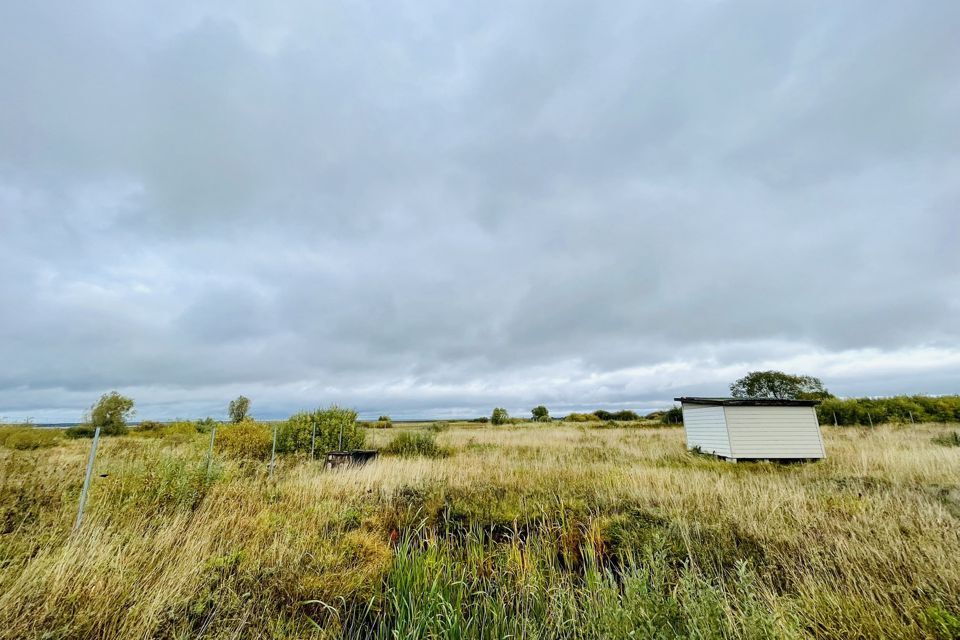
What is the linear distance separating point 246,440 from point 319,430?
2.49 metres

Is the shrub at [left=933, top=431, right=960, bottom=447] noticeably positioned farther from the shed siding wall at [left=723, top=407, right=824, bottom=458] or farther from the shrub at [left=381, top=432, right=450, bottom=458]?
the shrub at [left=381, top=432, right=450, bottom=458]

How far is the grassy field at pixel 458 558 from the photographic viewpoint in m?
3.30

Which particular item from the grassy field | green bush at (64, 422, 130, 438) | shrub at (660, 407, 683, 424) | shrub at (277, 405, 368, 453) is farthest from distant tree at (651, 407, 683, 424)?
green bush at (64, 422, 130, 438)

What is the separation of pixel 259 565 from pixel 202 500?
9.77 feet

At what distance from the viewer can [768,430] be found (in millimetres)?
14039

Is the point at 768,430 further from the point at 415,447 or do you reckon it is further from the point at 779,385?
the point at 779,385

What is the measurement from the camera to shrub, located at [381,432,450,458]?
1750cm

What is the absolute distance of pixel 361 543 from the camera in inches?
206

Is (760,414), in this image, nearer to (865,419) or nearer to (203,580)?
(203,580)

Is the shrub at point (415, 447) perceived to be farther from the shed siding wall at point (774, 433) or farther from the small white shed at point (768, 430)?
the shed siding wall at point (774, 433)

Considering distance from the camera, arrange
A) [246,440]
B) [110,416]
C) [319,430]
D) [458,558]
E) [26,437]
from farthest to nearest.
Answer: [110,416], [319,430], [26,437], [246,440], [458,558]

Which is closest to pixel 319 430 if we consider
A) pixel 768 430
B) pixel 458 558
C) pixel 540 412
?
pixel 458 558

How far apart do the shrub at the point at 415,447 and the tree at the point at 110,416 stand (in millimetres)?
24674

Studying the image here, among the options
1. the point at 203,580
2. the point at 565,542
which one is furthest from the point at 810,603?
the point at 203,580
